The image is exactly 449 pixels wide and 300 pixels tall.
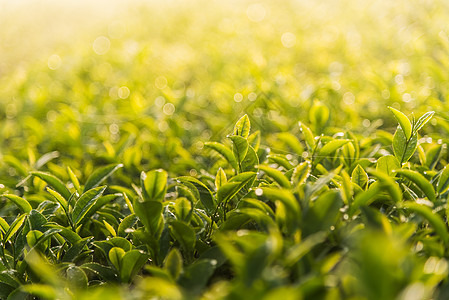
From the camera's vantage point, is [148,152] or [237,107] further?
[237,107]

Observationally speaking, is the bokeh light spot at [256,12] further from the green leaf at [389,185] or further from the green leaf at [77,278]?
the green leaf at [77,278]

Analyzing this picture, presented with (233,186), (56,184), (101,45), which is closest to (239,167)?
(233,186)

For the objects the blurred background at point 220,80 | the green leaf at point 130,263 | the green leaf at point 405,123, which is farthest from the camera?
the blurred background at point 220,80

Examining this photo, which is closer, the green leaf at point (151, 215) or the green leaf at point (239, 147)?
the green leaf at point (151, 215)

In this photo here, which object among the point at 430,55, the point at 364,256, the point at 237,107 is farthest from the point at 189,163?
the point at 430,55

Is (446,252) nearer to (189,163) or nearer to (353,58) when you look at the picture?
(189,163)

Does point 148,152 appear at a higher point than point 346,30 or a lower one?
lower

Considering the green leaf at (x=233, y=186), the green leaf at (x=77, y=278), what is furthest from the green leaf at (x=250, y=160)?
the green leaf at (x=77, y=278)
